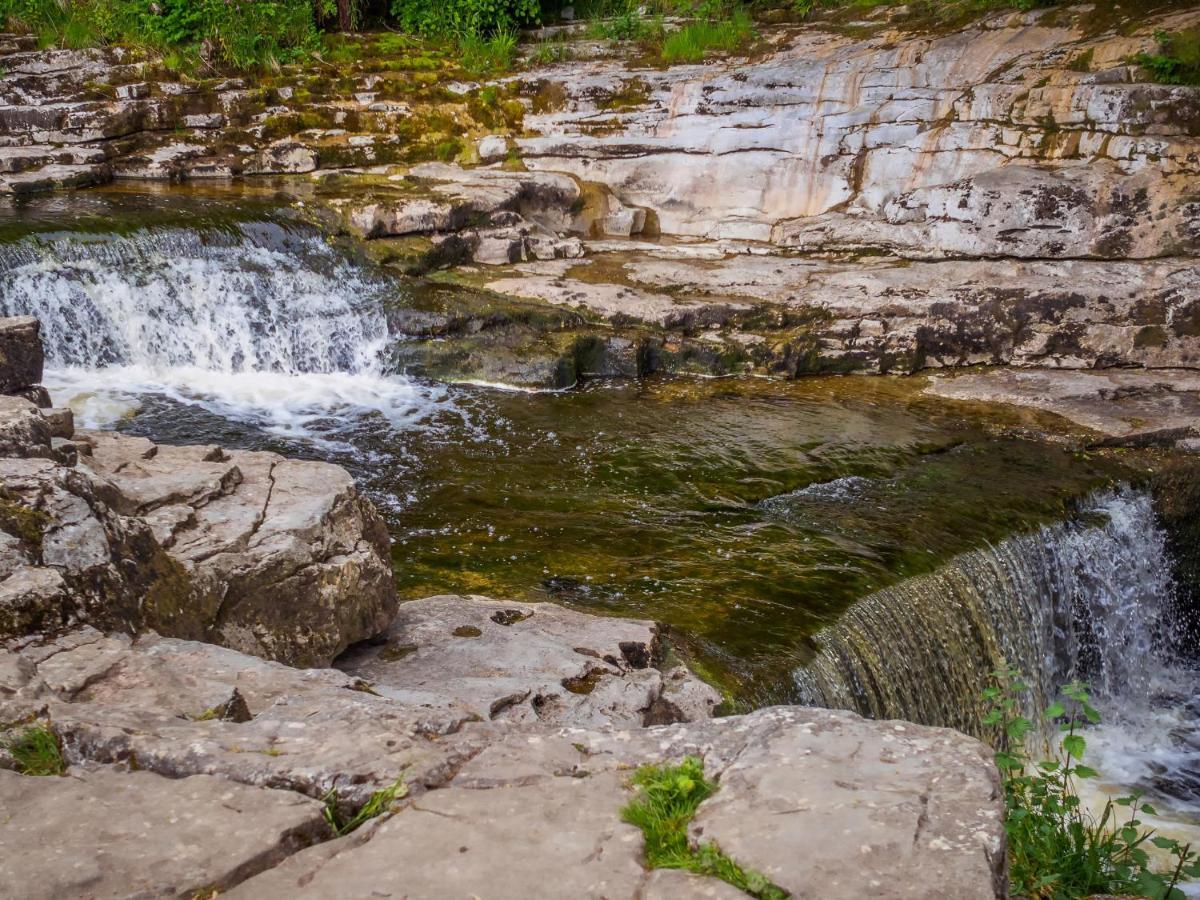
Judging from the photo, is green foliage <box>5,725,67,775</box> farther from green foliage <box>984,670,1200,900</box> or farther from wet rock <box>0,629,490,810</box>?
green foliage <box>984,670,1200,900</box>

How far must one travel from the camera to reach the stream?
5.95m

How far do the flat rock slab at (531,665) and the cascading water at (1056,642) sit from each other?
1.01 meters

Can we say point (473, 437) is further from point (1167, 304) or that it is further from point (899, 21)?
point (899, 21)

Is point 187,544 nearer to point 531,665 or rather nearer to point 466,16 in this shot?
point 531,665

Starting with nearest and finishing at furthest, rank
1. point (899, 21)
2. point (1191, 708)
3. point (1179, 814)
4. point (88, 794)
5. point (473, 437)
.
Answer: point (88, 794) < point (1179, 814) < point (1191, 708) < point (473, 437) < point (899, 21)

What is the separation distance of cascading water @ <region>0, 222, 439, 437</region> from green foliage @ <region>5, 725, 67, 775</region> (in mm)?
6612

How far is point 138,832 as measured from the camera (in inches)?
91.4

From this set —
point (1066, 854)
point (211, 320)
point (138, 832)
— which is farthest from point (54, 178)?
point (1066, 854)

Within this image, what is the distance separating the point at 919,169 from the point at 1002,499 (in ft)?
17.5

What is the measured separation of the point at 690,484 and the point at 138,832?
5.63 metres

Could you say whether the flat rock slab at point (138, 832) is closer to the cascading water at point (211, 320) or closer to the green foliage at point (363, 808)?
the green foliage at point (363, 808)

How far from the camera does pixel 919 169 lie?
11539mm

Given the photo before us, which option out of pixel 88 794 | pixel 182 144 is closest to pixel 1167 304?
pixel 88 794

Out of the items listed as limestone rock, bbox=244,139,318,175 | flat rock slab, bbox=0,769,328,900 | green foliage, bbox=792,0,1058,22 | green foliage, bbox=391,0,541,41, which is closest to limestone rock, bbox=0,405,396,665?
flat rock slab, bbox=0,769,328,900
